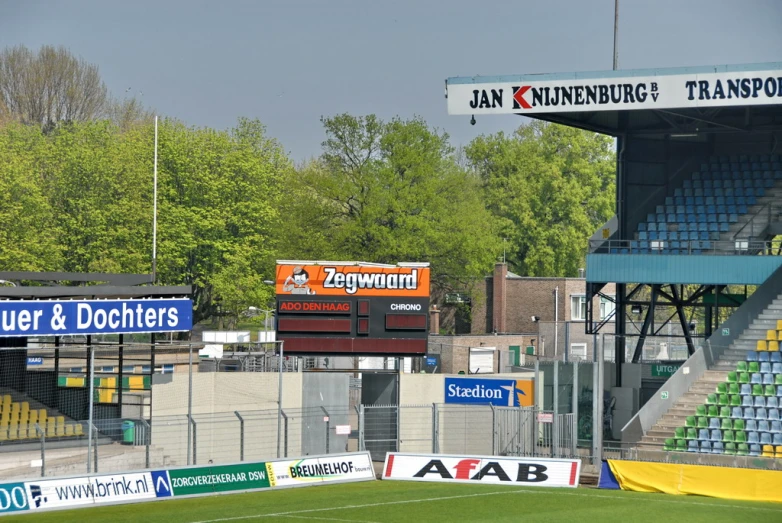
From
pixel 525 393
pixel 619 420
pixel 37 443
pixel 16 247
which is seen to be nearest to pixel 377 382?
pixel 525 393

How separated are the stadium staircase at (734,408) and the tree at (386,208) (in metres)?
31.3

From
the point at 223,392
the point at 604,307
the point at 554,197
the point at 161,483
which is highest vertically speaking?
the point at 554,197

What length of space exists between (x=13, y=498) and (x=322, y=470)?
8341mm

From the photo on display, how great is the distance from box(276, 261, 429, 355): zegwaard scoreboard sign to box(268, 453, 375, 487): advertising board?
6.34 metres

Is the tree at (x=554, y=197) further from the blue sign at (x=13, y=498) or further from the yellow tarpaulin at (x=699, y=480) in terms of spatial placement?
the blue sign at (x=13, y=498)

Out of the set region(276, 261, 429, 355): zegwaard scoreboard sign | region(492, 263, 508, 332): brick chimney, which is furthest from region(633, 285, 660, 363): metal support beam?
region(492, 263, 508, 332): brick chimney

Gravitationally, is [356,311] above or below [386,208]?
below

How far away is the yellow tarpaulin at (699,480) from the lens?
85.4ft

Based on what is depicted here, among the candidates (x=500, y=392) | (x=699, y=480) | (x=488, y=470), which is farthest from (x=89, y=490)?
(x=500, y=392)

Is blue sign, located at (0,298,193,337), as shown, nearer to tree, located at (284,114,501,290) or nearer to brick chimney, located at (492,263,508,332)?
tree, located at (284,114,501,290)

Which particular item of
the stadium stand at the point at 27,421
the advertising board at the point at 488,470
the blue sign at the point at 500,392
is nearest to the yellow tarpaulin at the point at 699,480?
the advertising board at the point at 488,470

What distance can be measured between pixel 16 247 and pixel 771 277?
4102 cm

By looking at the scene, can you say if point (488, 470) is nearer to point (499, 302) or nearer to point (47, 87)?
point (499, 302)

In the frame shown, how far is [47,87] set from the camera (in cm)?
9381
